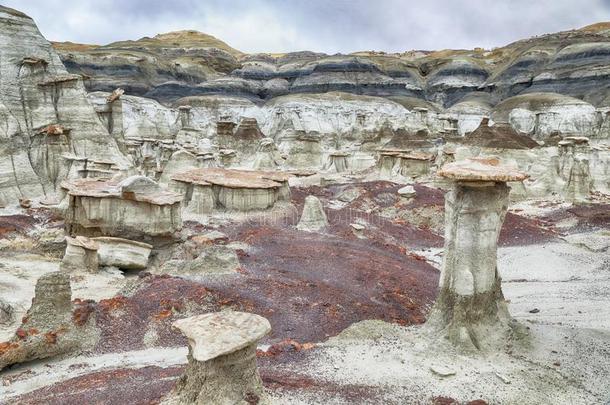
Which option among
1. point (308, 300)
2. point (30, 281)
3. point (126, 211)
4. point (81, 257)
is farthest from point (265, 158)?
point (308, 300)

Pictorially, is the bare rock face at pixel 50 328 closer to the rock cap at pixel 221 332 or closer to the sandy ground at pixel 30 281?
the sandy ground at pixel 30 281

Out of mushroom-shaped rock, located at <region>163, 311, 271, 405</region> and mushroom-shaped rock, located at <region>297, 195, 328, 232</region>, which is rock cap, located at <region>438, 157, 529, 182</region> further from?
mushroom-shaped rock, located at <region>297, 195, 328, 232</region>

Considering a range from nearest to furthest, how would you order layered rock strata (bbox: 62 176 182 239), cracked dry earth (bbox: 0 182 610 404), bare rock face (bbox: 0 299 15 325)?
1. cracked dry earth (bbox: 0 182 610 404)
2. bare rock face (bbox: 0 299 15 325)
3. layered rock strata (bbox: 62 176 182 239)

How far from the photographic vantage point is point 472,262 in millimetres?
9891

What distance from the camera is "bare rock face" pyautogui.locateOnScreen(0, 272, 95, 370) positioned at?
899cm

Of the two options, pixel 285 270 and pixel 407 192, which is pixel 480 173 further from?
pixel 407 192

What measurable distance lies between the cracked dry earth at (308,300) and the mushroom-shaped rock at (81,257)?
51 centimetres

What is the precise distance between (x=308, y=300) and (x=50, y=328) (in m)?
5.69

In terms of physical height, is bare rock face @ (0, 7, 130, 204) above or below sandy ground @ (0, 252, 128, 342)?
above

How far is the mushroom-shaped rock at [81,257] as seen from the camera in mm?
14586

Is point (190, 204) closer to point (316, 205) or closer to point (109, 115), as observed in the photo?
point (316, 205)

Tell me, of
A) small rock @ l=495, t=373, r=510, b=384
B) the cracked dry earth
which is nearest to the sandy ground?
the cracked dry earth

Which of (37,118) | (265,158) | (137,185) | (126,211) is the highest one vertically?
(37,118)

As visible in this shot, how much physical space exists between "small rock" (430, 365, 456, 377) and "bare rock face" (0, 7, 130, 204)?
71.6 ft
